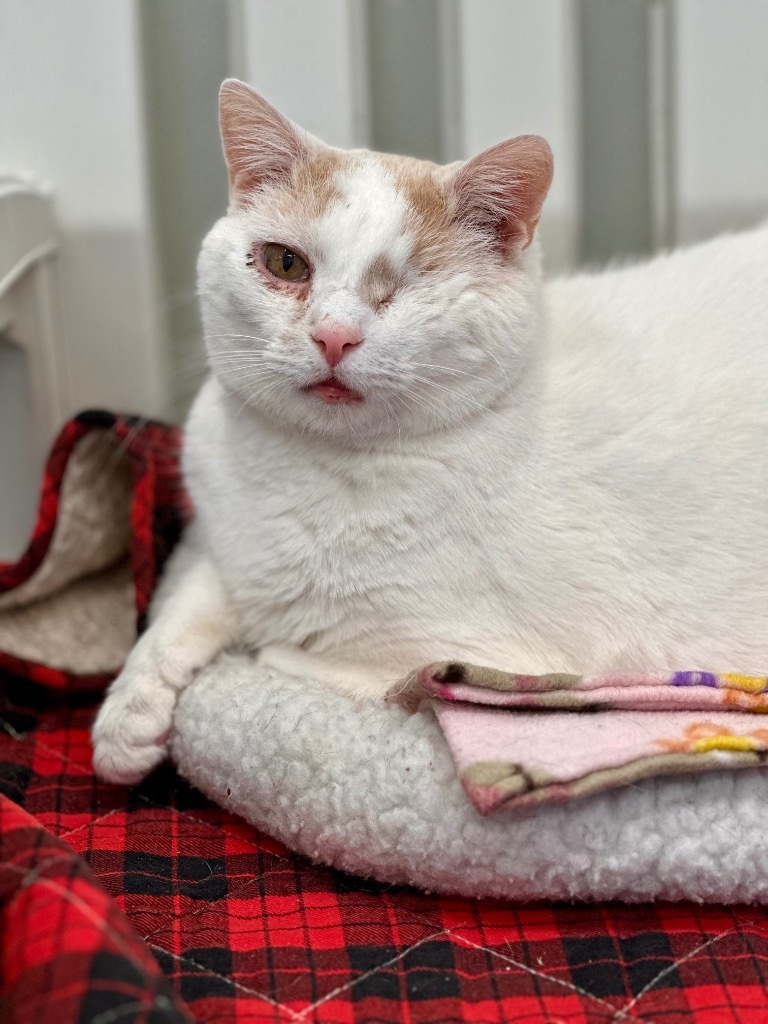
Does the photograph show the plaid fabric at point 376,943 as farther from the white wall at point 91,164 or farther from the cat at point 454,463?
the white wall at point 91,164

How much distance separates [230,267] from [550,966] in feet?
2.13

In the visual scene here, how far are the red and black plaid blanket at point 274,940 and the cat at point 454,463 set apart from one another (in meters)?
0.10

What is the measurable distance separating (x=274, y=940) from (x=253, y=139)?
0.71 meters

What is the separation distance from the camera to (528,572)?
977 mm

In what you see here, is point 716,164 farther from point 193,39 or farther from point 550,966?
point 550,966

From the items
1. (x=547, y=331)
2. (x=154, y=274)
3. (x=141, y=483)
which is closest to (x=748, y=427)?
(x=547, y=331)

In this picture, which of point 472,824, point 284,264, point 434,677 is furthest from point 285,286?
point 472,824

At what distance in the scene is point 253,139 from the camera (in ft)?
3.18

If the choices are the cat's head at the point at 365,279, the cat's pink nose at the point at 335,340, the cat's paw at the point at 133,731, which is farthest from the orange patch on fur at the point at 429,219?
the cat's paw at the point at 133,731

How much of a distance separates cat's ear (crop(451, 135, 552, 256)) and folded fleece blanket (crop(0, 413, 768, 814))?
1.33 ft

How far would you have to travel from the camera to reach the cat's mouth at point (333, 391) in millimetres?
874

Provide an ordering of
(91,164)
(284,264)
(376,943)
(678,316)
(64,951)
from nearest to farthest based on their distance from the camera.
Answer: (64,951) → (376,943) → (284,264) → (678,316) → (91,164)

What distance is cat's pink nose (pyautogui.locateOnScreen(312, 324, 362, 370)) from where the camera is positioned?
840 mm

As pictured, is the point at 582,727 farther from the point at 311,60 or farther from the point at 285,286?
the point at 311,60
